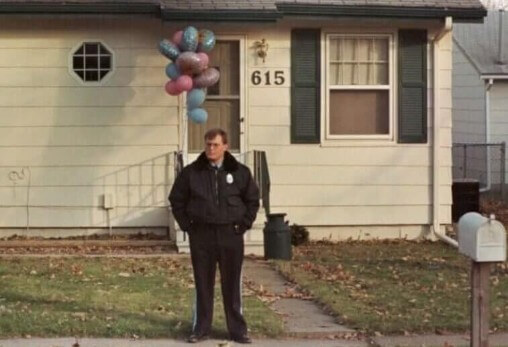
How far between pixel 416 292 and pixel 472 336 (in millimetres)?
3334

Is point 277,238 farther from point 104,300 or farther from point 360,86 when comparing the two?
point 104,300

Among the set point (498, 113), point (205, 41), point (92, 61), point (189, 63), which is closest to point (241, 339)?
point (189, 63)

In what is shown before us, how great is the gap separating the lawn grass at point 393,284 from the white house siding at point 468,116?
390 inches

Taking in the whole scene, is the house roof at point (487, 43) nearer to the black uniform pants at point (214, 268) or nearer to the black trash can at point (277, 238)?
the black trash can at point (277, 238)

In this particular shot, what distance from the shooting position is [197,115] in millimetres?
13914

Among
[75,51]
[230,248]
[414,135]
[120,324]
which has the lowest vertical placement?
[120,324]

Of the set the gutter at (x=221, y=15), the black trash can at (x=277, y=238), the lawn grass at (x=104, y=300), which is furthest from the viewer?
the gutter at (x=221, y=15)

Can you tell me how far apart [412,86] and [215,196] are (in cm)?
764

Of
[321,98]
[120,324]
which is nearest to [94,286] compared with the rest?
[120,324]

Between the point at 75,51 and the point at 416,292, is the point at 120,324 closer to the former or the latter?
the point at 416,292

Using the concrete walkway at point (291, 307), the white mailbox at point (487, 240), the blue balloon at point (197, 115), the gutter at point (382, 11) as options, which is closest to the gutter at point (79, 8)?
the blue balloon at point (197, 115)

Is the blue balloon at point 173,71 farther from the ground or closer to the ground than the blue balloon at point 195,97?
farther from the ground

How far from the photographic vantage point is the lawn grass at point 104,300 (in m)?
8.97

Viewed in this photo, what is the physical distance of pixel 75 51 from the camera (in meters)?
15.0
